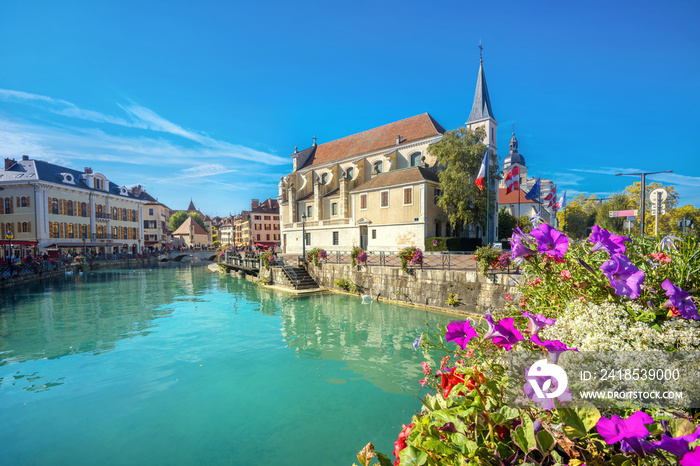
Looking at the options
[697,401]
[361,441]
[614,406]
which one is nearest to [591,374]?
[614,406]

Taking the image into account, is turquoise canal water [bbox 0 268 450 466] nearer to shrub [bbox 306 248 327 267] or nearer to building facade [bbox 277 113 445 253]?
shrub [bbox 306 248 327 267]

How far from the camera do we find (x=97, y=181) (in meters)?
48.6

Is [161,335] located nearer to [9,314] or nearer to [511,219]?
[9,314]

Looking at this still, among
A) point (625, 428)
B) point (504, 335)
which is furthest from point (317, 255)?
point (625, 428)

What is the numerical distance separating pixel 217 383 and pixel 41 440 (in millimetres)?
3476

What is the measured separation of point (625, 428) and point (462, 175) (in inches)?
1007

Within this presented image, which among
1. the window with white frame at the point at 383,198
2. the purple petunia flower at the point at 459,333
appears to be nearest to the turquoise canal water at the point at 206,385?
the purple petunia flower at the point at 459,333

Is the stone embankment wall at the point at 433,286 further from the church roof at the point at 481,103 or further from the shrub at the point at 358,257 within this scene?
the church roof at the point at 481,103

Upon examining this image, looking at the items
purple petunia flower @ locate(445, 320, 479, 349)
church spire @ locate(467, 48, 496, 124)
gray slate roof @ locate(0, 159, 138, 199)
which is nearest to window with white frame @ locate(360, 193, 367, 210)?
church spire @ locate(467, 48, 496, 124)

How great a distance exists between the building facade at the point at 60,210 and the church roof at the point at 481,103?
48237mm

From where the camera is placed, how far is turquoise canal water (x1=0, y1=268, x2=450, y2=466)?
625cm

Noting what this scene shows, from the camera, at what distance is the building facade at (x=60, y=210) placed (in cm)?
3819

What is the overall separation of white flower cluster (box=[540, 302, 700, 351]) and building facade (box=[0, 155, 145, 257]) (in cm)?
4570

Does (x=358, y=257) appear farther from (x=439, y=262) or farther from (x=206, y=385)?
(x=206, y=385)
